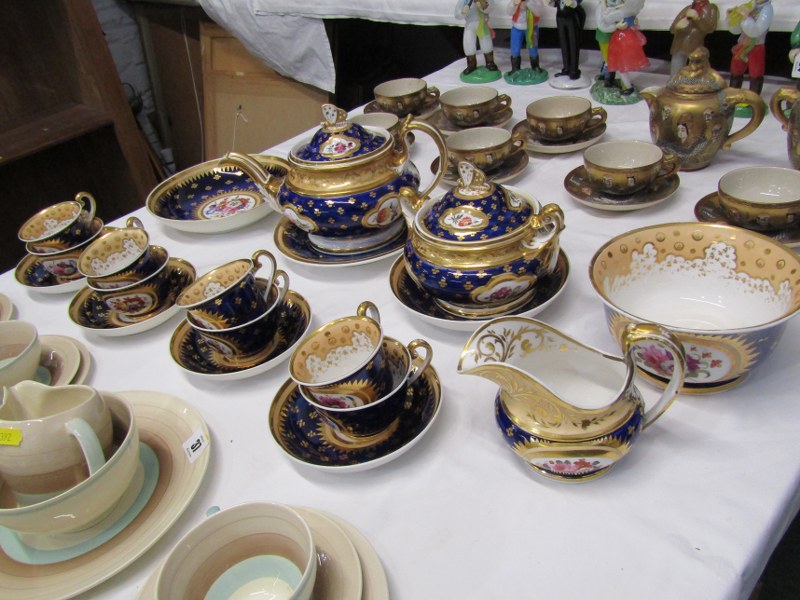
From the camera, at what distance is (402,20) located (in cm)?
174

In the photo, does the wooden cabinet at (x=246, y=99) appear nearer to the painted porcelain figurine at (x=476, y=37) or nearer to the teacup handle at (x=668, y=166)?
the painted porcelain figurine at (x=476, y=37)

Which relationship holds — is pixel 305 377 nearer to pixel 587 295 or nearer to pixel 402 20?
pixel 587 295

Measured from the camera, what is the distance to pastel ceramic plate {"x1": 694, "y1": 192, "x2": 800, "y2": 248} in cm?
74

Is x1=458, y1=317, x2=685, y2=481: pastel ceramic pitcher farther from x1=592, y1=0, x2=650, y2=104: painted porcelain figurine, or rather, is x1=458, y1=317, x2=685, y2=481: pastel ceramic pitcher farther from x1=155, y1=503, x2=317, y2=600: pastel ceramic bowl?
x1=592, y1=0, x2=650, y2=104: painted porcelain figurine

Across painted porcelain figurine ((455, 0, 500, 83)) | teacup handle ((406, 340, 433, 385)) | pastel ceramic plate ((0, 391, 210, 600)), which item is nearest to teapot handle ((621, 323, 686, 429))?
teacup handle ((406, 340, 433, 385))

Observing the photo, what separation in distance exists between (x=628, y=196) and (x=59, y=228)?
0.86m

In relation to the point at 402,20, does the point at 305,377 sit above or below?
below

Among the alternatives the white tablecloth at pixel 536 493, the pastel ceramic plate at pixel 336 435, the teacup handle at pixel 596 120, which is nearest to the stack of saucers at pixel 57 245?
the white tablecloth at pixel 536 493

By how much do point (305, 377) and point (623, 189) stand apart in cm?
55

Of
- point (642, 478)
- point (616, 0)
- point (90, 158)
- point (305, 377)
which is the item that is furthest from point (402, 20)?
point (642, 478)

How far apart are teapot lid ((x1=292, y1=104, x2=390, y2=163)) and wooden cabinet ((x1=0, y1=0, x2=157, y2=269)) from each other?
1.50 m

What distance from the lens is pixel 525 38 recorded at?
1465 mm

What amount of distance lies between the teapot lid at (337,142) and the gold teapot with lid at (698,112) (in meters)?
0.44

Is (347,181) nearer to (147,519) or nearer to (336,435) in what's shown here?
(336,435)
